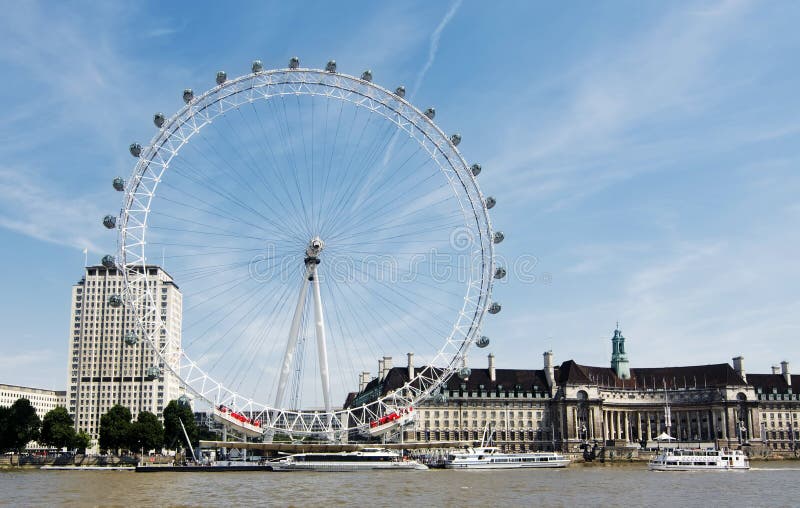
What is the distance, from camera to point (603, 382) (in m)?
185

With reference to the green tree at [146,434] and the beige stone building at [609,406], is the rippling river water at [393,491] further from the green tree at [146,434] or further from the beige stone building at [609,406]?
the beige stone building at [609,406]

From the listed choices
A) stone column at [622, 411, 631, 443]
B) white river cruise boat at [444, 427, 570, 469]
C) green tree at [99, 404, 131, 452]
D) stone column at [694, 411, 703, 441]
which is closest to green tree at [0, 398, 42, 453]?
green tree at [99, 404, 131, 452]

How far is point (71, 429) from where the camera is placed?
451 feet

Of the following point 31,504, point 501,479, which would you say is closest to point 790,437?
point 501,479

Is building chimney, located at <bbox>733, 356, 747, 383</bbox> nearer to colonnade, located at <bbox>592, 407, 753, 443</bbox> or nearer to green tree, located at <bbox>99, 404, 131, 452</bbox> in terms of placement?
colonnade, located at <bbox>592, 407, 753, 443</bbox>

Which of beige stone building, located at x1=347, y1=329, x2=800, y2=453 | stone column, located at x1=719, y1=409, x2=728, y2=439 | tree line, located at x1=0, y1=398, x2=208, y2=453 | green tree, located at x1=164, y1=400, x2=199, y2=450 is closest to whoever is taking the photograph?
tree line, located at x1=0, y1=398, x2=208, y2=453

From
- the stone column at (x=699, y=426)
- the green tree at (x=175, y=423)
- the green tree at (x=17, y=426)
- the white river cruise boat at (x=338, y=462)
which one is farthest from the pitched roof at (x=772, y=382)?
the green tree at (x=17, y=426)

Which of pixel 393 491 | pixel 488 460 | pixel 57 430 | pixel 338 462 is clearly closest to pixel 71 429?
pixel 57 430

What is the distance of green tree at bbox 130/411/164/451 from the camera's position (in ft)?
453

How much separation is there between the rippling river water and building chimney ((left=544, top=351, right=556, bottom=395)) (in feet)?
265

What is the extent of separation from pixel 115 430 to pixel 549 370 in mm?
83965

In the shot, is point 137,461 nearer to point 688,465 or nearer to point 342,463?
point 342,463

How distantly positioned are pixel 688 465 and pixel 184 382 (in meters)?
68.0

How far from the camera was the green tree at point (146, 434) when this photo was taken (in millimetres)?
138125
